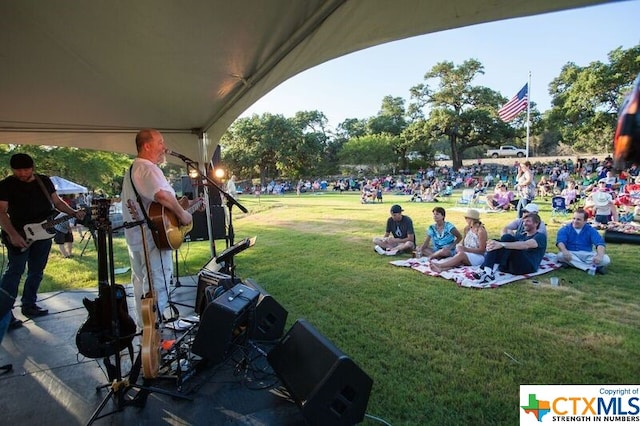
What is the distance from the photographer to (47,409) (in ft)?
7.83

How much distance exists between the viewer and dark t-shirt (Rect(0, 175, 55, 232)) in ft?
11.4

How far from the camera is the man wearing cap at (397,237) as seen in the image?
6789 millimetres

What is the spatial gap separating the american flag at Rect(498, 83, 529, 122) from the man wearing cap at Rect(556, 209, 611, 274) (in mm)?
15609

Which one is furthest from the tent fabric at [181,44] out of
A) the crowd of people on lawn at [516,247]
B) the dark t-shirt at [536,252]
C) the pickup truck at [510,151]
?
the pickup truck at [510,151]

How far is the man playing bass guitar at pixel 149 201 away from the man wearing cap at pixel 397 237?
470 centimetres

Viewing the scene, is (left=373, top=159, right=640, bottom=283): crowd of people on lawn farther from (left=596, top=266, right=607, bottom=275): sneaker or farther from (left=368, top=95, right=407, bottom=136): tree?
(left=368, top=95, right=407, bottom=136): tree

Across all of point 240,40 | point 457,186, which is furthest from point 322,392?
point 457,186

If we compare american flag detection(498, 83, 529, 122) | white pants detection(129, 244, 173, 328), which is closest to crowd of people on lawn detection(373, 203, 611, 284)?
white pants detection(129, 244, 173, 328)

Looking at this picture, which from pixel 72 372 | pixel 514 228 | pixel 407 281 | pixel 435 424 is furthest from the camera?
pixel 514 228

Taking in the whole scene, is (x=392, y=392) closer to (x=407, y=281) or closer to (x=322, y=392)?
(x=322, y=392)

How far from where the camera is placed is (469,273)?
16.8 ft

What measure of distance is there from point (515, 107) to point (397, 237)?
16.5 meters

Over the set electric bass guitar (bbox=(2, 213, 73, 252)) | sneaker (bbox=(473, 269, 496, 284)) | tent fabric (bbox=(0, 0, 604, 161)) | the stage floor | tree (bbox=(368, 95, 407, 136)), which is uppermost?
tree (bbox=(368, 95, 407, 136))

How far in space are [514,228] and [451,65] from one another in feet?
150
